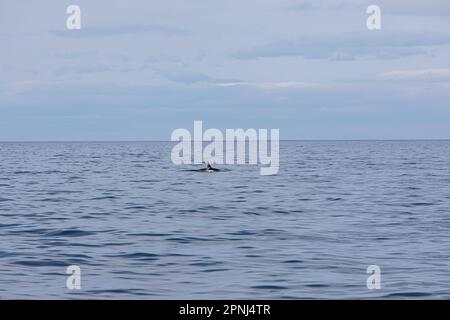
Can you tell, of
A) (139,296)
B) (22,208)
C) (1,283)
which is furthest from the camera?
(22,208)

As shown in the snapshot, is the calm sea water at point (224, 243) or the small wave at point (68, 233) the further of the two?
the small wave at point (68, 233)

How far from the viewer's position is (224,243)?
21.7 meters

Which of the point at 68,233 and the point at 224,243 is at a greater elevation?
the point at 68,233

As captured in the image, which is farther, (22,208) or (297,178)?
(297,178)

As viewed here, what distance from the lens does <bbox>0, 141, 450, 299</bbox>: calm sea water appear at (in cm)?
1533

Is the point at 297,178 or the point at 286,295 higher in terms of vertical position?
the point at 297,178

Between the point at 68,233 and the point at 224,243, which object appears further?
the point at 68,233

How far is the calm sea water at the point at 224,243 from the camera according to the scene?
15328 mm

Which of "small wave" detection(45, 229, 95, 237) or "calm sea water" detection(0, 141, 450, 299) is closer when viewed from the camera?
"calm sea water" detection(0, 141, 450, 299)
